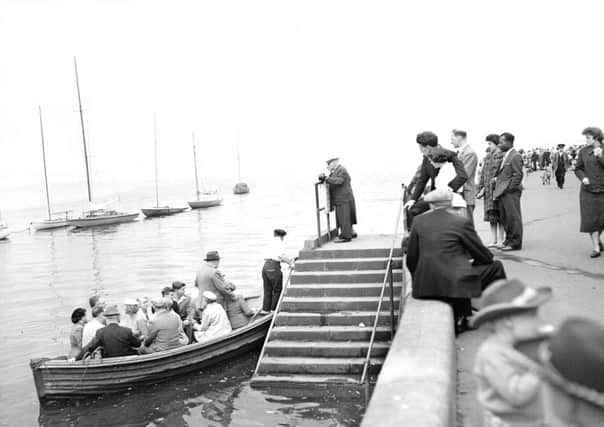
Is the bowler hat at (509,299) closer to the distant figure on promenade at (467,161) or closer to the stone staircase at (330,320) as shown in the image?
the stone staircase at (330,320)

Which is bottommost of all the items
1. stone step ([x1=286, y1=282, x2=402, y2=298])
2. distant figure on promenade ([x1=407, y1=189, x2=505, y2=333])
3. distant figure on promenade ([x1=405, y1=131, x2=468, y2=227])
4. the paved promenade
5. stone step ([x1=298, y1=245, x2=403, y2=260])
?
stone step ([x1=286, y1=282, x2=402, y2=298])

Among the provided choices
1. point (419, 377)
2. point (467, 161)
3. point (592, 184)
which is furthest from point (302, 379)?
point (419, 377)

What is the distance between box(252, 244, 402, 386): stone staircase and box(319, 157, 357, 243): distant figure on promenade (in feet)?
3.64

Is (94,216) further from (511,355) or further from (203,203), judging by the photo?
(511,355)

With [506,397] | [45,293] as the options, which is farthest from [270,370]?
[45,293]

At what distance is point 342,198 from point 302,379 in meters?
4.49

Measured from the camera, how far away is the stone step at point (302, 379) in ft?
35.0

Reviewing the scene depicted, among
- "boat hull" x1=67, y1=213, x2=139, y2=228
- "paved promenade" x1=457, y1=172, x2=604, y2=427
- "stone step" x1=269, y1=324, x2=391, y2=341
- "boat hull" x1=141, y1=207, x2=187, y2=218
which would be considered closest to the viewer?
"paved promenade" x1=457, y1=172, x2=604, y2=427

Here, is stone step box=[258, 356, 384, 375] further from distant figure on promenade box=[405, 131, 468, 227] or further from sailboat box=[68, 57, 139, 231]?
sailboat box=[68, 57, 139, 231]

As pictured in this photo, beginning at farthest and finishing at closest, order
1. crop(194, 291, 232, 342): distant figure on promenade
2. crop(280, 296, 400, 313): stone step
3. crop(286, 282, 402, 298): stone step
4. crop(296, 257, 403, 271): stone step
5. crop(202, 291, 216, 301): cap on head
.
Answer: crop(194, 291, 232, 342): distant figure on promenade, crop(202, 291, 216, 301): cap on head, crop(296, 257, 403, 271): stone step, crop(286, 282, 402, 298): stone step, crop(280, 296, 400, 313): stone step

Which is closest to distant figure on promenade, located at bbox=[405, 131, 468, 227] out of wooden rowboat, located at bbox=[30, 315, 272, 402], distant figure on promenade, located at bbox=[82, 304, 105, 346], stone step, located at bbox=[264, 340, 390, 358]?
stone step, located at bbox=[264, 340, 390, 358]

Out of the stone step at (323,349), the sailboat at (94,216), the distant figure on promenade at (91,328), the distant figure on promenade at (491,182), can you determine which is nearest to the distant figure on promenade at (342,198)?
the distant figure on promenade at (491,182)

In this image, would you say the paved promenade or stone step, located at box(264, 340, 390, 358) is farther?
stone step, located at box(264, 340, 390, 358)

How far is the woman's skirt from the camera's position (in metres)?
10.9
